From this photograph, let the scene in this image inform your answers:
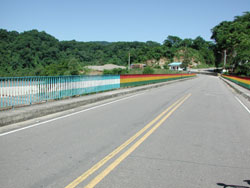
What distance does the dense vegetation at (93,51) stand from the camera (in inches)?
2638

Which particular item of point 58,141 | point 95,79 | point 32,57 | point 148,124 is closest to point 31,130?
point 58,141

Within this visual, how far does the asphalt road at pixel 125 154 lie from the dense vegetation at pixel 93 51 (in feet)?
104

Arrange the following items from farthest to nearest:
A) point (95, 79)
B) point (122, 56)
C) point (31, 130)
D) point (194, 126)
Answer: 1. point (122, 56)
2. point (95, 79)
3. point (194, 126)
4. point (31, 130)

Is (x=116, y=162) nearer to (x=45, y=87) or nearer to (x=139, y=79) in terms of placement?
(x=45, y=87)

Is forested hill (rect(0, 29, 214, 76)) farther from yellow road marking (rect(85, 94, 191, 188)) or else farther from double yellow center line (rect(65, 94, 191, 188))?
yellow road marking (rect(85, 94, 191, 188))

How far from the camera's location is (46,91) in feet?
39.5

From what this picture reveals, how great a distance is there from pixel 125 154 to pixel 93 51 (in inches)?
5837

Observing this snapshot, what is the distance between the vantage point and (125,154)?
17.5ft

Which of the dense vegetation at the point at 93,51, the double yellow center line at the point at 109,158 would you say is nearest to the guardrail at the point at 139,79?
the dense vegetation at the point at 93,51

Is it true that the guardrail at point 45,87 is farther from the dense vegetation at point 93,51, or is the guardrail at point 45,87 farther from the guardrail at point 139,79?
the dense vegetation at point 93,51

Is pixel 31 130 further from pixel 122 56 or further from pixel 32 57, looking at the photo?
pixel 122 56

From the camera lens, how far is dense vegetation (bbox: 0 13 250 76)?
6700 cm

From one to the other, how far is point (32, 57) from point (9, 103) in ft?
306

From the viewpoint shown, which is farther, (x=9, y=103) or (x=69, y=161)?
(x=9, y=103)
